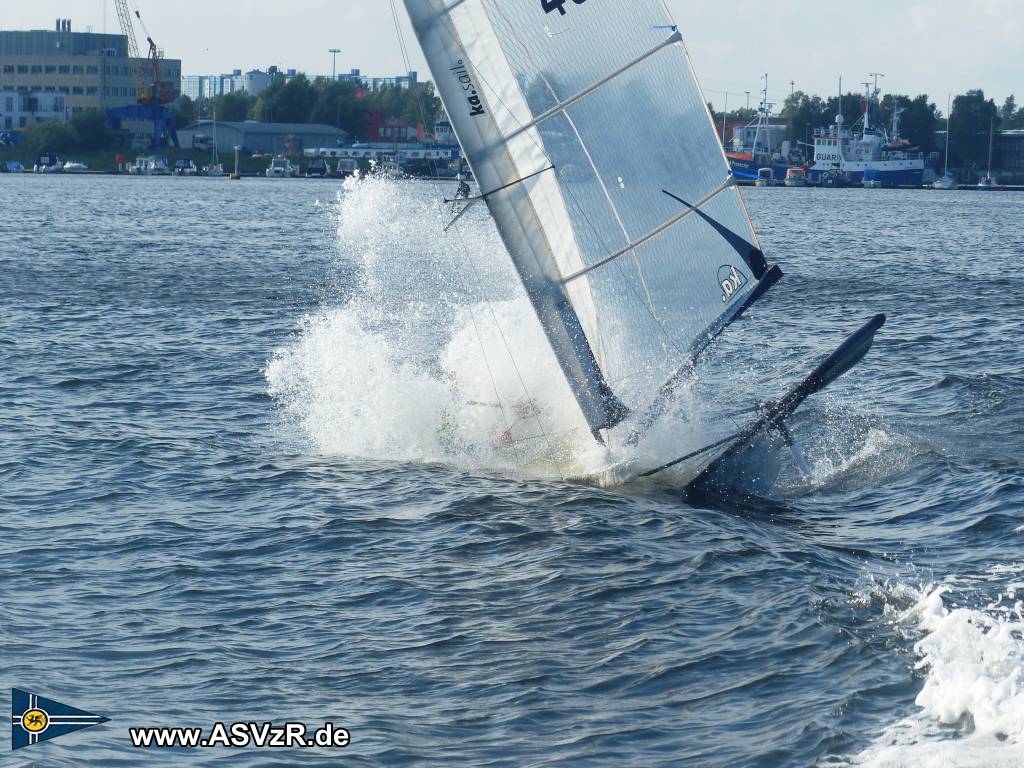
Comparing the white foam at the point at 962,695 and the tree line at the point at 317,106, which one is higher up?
the tree line at the point at 317,106

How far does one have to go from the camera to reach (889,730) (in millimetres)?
8008

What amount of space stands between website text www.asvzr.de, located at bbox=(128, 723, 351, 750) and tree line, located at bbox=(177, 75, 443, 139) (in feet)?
493

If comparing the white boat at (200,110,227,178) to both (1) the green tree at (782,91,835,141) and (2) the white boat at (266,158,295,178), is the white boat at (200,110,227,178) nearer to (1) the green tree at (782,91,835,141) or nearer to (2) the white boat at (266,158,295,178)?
(2) the white boat at (266,158,295,178)

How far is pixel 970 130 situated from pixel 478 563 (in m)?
148

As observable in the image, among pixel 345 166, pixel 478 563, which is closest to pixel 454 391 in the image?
pixel 478 563

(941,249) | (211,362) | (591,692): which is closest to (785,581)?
(591,692)

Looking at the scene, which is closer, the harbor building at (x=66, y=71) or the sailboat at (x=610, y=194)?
the sailboat at (x=610, y=194)

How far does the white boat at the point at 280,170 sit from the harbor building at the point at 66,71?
1105 inches

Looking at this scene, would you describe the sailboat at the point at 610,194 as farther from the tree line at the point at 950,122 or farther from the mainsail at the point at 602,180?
the tree line at the point at 950,122

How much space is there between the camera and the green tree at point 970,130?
14775 centimetres

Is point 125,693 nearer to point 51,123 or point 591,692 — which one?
point 591,692

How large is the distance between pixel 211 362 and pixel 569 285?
34.3ft

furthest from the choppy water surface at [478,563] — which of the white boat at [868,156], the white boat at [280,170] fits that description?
the white boat at [280,170]

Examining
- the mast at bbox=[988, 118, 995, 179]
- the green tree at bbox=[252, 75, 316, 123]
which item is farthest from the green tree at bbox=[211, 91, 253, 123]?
the mast at bbox=[988, 118, 995, 179]
